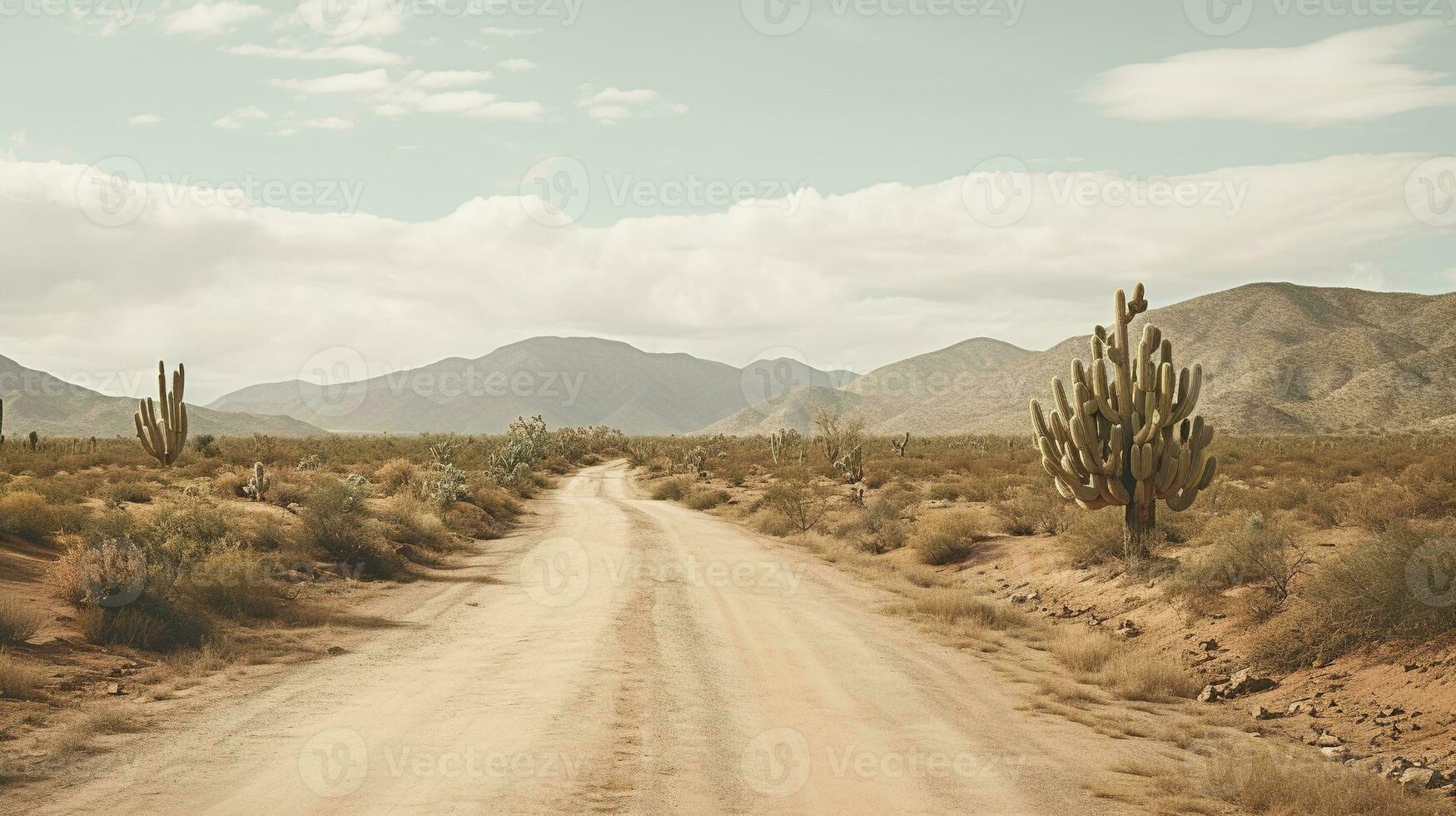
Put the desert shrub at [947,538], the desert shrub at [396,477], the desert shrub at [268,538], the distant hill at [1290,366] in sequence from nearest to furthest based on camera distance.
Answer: the desert shrub at [268,538] → the desert shrub at [947,538] → the desert shrub at [396,477] → the distant hill at [1290,366]

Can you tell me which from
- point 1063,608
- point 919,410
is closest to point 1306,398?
point 919,410

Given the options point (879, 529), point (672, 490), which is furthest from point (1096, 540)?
point (672, 490)

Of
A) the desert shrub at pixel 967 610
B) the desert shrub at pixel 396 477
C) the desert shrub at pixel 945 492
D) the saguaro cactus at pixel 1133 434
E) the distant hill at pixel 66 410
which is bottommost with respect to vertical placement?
the desert shrub at pixel 967 610

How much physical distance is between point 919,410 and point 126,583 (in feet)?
463

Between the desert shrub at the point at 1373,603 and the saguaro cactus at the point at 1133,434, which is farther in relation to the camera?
the saguaro cactus at the point at 1133,434

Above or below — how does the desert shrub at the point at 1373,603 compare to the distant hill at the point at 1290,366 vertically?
below

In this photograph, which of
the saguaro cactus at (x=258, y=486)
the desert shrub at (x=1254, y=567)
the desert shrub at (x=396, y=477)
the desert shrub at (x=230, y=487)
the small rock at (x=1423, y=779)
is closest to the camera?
the small rock at (x=1423, y=779)

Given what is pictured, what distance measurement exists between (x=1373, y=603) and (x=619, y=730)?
759 centimetres

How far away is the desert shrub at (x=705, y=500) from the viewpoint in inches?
1348

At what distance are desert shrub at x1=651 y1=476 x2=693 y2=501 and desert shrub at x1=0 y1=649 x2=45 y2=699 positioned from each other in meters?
28.9

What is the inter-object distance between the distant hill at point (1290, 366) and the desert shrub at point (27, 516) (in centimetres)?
7198

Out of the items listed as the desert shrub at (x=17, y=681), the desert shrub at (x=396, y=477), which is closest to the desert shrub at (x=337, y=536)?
the desert shrub at (x=17, y=681)

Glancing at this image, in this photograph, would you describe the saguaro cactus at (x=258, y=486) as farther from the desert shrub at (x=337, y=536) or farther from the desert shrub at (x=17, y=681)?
the desert shrub at (x=17, y=681)

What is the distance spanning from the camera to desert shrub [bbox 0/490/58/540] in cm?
1432
